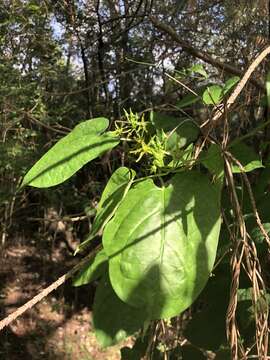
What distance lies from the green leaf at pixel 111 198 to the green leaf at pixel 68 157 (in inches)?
1.6

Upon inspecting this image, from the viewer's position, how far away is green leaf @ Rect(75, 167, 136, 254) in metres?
0.66

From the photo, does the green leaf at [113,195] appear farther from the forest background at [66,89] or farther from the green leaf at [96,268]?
the forest background at [66,89]

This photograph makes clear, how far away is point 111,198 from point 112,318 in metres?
0.15

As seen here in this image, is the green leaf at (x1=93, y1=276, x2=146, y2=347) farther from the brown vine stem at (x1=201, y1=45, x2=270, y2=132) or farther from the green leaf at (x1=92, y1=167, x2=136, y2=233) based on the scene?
the brown vine stem at (x1=201, y1=45, x2=270, y2=132)

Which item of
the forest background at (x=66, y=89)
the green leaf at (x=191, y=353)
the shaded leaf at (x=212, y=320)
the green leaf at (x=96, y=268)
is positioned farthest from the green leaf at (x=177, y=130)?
the forest background at (x=66, y=89)

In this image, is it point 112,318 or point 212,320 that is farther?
point 212,320

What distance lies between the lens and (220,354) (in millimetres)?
1029

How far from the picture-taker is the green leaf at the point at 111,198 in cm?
66

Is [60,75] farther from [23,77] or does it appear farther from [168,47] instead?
[168,47]

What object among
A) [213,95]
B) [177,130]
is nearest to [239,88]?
[177,130]

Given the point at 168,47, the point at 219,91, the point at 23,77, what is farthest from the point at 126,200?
the point at 23,77

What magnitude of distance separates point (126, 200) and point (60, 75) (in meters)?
3.61

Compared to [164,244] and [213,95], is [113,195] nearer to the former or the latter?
[164,244]

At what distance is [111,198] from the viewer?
0.68 m
